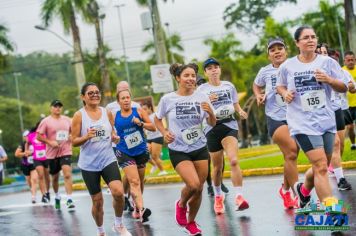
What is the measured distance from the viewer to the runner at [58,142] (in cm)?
1293

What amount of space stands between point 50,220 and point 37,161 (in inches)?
135

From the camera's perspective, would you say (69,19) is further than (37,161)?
Yes

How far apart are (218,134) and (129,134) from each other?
4.34ft

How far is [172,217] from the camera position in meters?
9.95

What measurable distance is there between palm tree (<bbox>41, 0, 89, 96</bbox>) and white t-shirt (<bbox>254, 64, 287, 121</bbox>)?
1026 inches

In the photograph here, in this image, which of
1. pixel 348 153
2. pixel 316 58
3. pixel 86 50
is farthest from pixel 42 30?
pixel 316 58

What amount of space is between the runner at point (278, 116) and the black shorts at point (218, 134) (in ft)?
2.35

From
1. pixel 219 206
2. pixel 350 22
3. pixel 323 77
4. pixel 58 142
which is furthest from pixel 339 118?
pixel 350 22

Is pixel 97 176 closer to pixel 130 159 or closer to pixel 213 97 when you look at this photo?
pixel 130 159

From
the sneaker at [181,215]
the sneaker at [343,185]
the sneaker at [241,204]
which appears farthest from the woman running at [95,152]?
the sneaker at [343,185]

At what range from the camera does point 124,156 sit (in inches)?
384

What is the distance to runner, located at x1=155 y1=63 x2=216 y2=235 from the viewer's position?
7566 mm

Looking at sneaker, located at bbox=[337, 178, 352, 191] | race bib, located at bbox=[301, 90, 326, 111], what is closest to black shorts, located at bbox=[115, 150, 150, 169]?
sneaker, located at bbox=[337, 178, 352, 191]

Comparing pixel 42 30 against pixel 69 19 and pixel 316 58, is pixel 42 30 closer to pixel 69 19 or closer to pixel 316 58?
pixel 69 19
